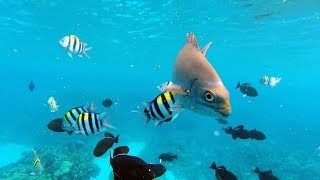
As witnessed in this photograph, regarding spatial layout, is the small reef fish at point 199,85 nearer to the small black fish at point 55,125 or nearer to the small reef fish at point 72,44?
the small black fish at point 55,125

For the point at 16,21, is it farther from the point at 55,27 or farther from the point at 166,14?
the point at 166,14

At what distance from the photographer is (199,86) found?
8.61 ft

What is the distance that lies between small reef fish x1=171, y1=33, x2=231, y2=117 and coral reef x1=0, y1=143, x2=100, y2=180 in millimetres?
11557

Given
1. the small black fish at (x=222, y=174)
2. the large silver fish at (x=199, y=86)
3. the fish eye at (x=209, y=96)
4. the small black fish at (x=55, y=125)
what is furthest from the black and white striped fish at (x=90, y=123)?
the fish eye at (x=209, y=96)

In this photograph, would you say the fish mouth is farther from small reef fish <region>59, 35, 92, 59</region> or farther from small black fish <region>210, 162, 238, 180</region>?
small reef fish <region>59, 35, 92, 59</region>

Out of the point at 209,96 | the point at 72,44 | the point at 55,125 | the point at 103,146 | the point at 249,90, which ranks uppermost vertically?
the point at 72,44

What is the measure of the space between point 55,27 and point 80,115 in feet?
117

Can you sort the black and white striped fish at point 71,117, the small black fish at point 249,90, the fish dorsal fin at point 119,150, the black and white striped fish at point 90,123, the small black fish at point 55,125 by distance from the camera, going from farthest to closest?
the small black fish at point 249,90
the small black fish at point 55,125
the black and white striped fish at point 71,117
the black and white striped fish at point 90,123
the fish dorsal fin at point 119,150

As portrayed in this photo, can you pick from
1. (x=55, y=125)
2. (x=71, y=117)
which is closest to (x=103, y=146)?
(x=71, y=117)

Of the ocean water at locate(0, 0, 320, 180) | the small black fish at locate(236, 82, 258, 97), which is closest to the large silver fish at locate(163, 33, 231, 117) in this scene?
the small black fish at locate(236, 82, 258, 97)

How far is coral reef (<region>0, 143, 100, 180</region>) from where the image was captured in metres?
13.5

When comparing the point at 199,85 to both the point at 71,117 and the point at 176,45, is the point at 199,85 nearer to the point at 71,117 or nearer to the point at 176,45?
the point at 71,117

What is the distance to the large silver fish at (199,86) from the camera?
98.6 inches

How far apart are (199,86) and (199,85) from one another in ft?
0.04
